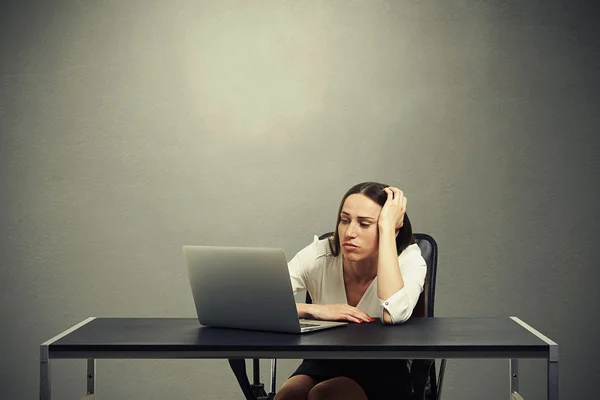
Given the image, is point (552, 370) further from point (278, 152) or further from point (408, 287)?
point (278, 152)

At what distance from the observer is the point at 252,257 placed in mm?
2207

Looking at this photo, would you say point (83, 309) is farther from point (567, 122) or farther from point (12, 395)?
point (567, 122)

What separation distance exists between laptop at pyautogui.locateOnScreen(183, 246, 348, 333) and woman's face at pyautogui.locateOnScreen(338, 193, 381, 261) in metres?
0.41

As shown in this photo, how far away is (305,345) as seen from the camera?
206 centimetres

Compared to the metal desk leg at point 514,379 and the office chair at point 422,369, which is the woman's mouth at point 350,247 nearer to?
the office chair at point 422,369

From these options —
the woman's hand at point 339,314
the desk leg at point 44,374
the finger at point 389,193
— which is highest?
the finger at point 389,193

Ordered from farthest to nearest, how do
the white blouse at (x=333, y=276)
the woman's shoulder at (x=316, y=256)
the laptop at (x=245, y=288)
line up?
the woman's shoulder at (x=316, y=256) → the white blouse at (x=333, y=276) → the laptop at (x=245, y=288)

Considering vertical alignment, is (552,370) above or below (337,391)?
above

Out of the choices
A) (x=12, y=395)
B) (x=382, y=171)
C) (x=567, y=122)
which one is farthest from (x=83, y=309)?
(x=567, y=122)

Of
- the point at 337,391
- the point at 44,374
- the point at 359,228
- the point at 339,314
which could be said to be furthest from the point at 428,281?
the point at 44,374

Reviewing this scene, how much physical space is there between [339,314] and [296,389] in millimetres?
263

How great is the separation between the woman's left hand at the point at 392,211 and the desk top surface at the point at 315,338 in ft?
1.20

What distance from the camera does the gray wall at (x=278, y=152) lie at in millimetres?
4152

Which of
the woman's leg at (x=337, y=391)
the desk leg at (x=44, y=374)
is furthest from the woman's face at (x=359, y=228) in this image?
the desk leg at (x=44, y=374)
